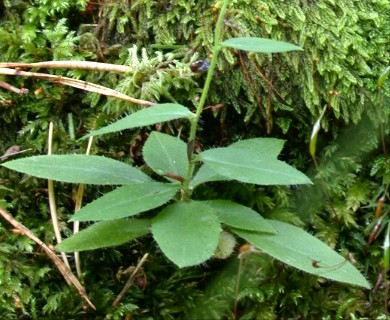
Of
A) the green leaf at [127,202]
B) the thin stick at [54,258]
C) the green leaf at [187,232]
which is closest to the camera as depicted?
the green leaf at [187,232]

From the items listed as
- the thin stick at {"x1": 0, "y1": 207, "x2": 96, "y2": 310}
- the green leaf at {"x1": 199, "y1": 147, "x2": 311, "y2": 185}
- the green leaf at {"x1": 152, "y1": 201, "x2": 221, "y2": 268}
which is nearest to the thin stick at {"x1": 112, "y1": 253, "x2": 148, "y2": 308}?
the thin stick at {"x1": 0, "y1": 207, "x2": 96, "y2": 310}

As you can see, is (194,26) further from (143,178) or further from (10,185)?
(10,185)

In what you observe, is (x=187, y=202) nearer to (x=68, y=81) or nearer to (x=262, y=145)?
(x=262, y=145)

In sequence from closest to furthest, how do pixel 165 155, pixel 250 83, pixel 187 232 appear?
pixel 187 232 → pixel 165 155 → pixel 250 83

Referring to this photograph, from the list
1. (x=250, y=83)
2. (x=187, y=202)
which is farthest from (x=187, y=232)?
(x=250, y=83)

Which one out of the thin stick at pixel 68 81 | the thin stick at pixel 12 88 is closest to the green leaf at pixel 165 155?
the thin stick at pixel 68 81

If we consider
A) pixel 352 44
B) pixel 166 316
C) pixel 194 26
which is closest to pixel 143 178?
pixel 166 316

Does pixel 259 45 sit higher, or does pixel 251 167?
pixel 259 45

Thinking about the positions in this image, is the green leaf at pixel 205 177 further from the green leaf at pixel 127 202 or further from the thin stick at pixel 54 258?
the thin stick at pixel 54 258
